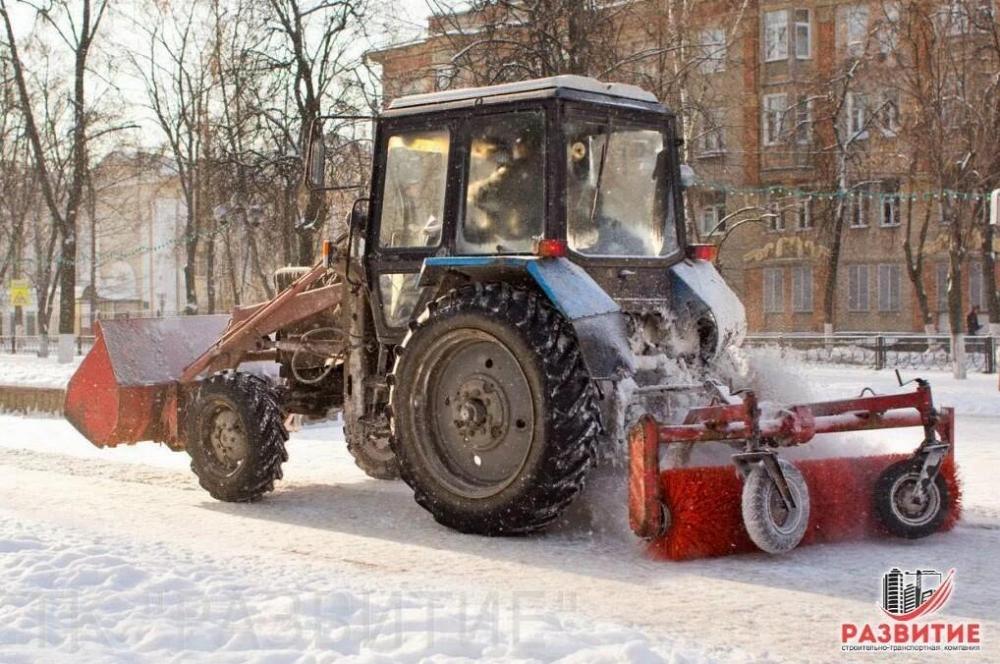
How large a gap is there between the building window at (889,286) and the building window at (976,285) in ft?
8.13

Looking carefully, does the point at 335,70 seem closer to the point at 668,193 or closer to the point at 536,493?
the point at 668,193

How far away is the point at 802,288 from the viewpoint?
46.5 meters

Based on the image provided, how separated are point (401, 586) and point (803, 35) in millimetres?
42748

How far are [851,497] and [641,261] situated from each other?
1922 mm

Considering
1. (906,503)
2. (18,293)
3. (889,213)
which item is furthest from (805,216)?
(906,503)

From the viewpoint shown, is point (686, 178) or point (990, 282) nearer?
point (686, 178)

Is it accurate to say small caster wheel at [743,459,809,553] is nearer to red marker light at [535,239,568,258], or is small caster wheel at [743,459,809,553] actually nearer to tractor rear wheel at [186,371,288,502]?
red marker light at [535,239,568,258]

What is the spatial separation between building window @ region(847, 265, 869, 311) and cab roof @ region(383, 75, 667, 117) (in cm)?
3914

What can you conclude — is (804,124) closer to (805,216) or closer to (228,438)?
(805,216)

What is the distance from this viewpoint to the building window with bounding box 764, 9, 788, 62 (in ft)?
150

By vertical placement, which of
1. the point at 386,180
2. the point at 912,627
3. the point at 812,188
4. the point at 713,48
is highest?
the point at 713,48

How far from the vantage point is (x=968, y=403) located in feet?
60.6

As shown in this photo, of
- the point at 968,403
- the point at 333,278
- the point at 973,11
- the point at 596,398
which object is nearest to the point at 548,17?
the point at 968,403

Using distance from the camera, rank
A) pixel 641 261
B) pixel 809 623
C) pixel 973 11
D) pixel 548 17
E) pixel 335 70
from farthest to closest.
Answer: pixel 973 11
pixel 335 70
pixel 548 17
pixel 641 261
pixel 809 623
